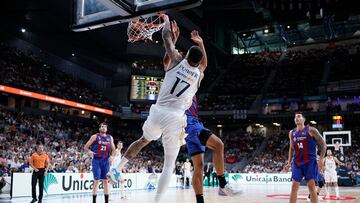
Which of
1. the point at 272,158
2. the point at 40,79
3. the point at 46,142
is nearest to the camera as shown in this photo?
the point at 46,142

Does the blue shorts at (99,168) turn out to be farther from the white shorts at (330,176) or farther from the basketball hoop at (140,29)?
the white shorts at (330,176)

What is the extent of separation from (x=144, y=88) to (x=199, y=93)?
10920 mm

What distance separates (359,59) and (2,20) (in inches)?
1274

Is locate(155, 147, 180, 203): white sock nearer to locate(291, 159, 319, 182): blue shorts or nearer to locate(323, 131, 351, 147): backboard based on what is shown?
locate(291, 159, 319, 182): blue shorts

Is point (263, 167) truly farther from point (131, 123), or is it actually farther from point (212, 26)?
point (212, 26)

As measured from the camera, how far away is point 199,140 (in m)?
5.23

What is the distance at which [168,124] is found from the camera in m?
4.55

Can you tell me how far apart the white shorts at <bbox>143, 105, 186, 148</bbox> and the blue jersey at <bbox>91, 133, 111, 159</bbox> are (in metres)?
5.11

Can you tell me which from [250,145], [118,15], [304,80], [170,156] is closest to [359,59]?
[304,80]

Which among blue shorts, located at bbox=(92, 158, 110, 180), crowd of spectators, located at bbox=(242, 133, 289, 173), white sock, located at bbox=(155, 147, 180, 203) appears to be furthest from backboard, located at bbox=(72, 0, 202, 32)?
crowd of spectators, located at bbox=(242, 133, 289, 173)

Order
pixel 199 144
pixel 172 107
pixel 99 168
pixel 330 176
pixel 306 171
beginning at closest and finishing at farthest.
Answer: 1. pixel 172 107
2. pixel 199 144
3. pixel 306 171
4. pixel 99 168
5. pixel 330 176

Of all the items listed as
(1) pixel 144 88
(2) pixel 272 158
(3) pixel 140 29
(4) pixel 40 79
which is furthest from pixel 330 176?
(4) pixel 40 79

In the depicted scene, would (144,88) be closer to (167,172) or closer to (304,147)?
(304,147)

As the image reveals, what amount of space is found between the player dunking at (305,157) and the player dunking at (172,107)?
11.0 ft
